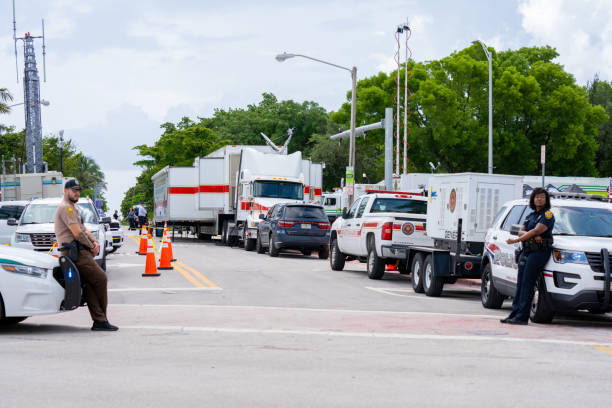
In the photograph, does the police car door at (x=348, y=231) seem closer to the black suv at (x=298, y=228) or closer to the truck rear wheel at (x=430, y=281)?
the truck rear wheel at (x=430, y=281)

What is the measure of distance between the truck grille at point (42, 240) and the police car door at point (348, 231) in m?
7.24

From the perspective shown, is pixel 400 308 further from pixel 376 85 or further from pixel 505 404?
pixel 376 85

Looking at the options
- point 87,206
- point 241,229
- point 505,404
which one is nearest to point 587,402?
point 505,404

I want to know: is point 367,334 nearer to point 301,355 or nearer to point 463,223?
point 301,355

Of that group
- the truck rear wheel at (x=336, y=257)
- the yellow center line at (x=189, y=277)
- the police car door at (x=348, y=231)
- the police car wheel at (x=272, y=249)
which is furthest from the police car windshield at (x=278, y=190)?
the police car door at (x=348, y=231)

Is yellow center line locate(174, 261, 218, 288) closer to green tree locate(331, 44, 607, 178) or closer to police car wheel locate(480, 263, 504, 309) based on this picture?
police car wheel locate(480, 263, 504, 309)

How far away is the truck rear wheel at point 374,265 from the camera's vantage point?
19109mm

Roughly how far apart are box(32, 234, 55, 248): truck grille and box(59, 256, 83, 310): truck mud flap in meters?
8.62

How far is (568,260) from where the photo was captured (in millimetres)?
11141

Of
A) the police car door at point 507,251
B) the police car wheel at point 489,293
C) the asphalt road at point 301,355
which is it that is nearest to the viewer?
the asphalt road at point 301,355

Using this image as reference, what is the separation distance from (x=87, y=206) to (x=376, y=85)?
4301cm

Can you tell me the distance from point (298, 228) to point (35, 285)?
17.3 m

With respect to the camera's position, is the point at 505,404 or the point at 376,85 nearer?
the point at 505,404

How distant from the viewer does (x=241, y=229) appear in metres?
33.7
